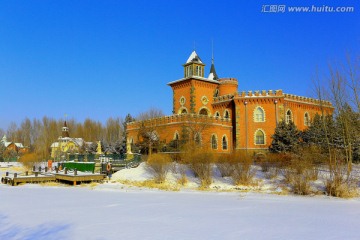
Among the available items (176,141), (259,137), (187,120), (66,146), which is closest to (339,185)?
(176,141)

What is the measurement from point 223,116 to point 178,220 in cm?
2820

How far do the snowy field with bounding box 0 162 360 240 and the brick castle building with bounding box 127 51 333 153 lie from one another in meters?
18.9

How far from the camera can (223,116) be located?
36500 mm

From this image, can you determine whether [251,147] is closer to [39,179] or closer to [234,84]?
[234,84]

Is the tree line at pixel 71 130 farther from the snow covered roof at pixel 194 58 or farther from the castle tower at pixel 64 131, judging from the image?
the snow covered roof at pixel 194 58

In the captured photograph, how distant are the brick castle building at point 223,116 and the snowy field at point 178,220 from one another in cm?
1888

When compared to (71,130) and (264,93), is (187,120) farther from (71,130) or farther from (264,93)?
(71,130)

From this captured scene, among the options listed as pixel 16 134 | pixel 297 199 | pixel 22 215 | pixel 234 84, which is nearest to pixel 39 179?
pixel 22 215

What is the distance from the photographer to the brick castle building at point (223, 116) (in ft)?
105

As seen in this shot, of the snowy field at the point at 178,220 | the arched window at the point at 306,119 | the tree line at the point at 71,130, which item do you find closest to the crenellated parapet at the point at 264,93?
the arched window at the point at 306,119

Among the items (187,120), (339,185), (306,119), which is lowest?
(339,185)

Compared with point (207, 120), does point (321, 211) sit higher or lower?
lower

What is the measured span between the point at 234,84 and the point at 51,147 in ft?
127

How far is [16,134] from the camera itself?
79.7 m
